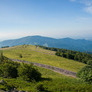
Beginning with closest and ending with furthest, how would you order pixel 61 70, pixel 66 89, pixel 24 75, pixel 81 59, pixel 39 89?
pixel 39 89
pixel 66 89
pixel 24 75
pixel 61 70
pixel 81 59

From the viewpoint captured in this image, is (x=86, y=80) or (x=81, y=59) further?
(x=81, y=59)

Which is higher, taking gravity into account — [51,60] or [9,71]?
[9,71]

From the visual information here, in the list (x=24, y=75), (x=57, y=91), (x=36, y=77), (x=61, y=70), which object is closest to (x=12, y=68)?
(x=24, y=75)

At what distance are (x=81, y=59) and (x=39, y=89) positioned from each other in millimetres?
97550

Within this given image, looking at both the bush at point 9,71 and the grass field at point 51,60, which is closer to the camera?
the bush at point 9,71

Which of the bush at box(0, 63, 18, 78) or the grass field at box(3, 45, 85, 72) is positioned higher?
the bush at box(0, 63, 18, 78)

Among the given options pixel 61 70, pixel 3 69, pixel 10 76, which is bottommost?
pixel 61 70

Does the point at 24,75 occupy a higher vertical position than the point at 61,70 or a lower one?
higher

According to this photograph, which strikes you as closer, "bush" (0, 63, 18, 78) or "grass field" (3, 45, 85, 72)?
"bush" (0, 63, 18, 78)

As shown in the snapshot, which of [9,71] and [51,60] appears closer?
[9,71]

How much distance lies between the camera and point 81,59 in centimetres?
10456

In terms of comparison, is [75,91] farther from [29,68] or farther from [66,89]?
[29,68]

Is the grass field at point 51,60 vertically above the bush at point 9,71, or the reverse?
the bush at point 9,71

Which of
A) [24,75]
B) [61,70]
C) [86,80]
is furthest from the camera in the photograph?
[61,70]
